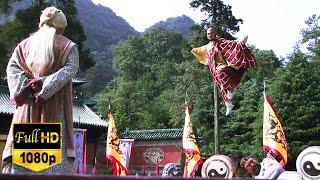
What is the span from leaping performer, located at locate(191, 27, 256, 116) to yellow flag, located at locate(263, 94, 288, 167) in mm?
4250

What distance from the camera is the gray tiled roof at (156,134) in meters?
30.2

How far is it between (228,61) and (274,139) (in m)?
4.80

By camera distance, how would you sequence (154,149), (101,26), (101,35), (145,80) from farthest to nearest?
(101,26)
(101,35)
(145,80)
(154,149)

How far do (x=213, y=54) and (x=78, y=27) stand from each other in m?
18.3

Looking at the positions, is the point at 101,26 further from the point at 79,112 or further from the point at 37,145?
the point at 37,145

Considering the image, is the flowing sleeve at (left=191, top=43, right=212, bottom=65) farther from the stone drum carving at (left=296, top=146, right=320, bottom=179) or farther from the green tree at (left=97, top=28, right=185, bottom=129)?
the green tree at (left=97, top=28, right=185, bottom=129)

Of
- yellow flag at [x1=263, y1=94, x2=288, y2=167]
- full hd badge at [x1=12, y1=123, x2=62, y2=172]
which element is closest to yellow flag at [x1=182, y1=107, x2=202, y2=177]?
yellow flag at [x1=263, y1=94, x2=288, y2=167]

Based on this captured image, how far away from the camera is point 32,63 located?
192 inches

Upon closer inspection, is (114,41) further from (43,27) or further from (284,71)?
(43,27)

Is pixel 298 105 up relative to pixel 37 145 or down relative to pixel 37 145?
up

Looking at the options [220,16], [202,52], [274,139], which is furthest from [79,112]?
[202,52]

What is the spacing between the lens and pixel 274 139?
11.6m

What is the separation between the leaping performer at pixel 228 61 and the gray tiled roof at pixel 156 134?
2267 cm

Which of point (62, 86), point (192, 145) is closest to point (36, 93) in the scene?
point (62, 86)
